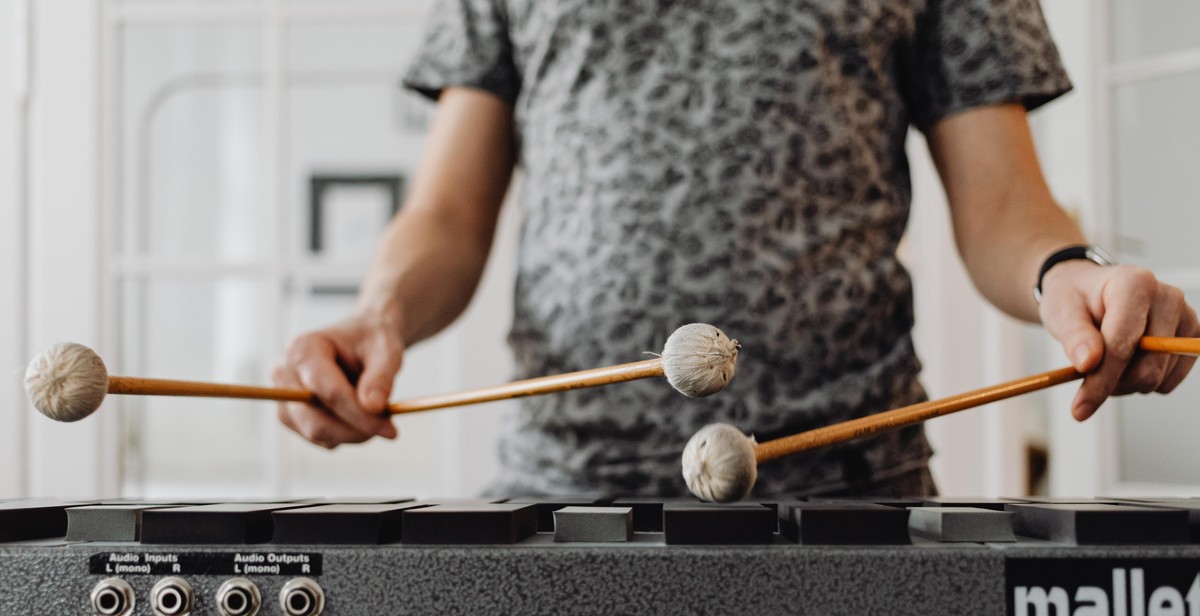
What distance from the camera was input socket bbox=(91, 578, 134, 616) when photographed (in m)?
0.50

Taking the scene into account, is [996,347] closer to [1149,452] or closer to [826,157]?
[1149,452]

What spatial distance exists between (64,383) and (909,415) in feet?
1.75

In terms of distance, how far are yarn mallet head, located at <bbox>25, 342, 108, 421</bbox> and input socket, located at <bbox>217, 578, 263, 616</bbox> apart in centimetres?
17

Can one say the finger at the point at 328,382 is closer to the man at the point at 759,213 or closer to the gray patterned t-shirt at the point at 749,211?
the man at the point at 759,213

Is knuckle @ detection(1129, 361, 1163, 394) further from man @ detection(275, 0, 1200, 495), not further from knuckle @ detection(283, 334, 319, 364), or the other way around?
knuckle @ detection(283, 334, 319, 364)

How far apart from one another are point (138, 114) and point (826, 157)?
1580 mm

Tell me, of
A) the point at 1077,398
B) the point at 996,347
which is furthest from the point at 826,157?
the point at 996,347

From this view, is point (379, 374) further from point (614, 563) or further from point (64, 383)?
point (614, 563)

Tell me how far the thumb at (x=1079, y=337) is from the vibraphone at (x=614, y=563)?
0.17m

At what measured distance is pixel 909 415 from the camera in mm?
598

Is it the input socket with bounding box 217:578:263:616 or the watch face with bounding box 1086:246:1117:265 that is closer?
the input socket with bounding box 217:578:263:616

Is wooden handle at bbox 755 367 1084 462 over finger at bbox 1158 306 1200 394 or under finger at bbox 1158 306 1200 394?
under

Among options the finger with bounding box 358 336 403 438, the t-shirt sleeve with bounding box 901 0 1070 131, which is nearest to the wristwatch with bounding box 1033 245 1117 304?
the t-shirt sleeve with bounding box 901 0 1070 131

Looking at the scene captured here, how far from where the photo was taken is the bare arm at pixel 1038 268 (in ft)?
2.20
